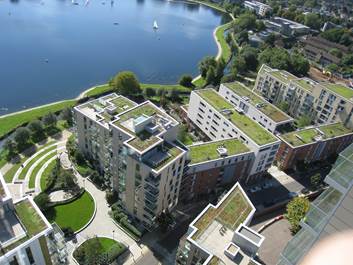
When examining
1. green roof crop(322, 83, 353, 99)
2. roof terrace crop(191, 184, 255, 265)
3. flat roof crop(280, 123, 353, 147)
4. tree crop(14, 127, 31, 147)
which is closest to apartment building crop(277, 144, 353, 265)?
roof terrace crop(191, 184, 255, 265)

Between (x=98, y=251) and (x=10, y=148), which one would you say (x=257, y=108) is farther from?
(x=10, y=148)

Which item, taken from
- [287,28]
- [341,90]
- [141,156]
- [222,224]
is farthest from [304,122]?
[287,28]

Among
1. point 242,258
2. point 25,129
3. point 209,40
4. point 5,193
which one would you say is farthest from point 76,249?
point 209,40

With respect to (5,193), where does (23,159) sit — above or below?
below

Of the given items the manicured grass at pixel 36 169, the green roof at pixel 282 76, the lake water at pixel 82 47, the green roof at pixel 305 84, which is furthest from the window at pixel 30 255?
the green roof at pixel 282 76

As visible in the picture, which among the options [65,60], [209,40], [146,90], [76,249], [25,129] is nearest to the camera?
[76,249]

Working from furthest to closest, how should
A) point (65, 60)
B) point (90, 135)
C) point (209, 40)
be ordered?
point (209, 40) < point (65, 60) < point (90, 135)

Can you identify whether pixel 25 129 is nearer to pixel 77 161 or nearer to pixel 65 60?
pixel 77 161

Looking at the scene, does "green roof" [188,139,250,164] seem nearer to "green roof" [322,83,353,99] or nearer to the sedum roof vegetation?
the sedum roof vegetation
